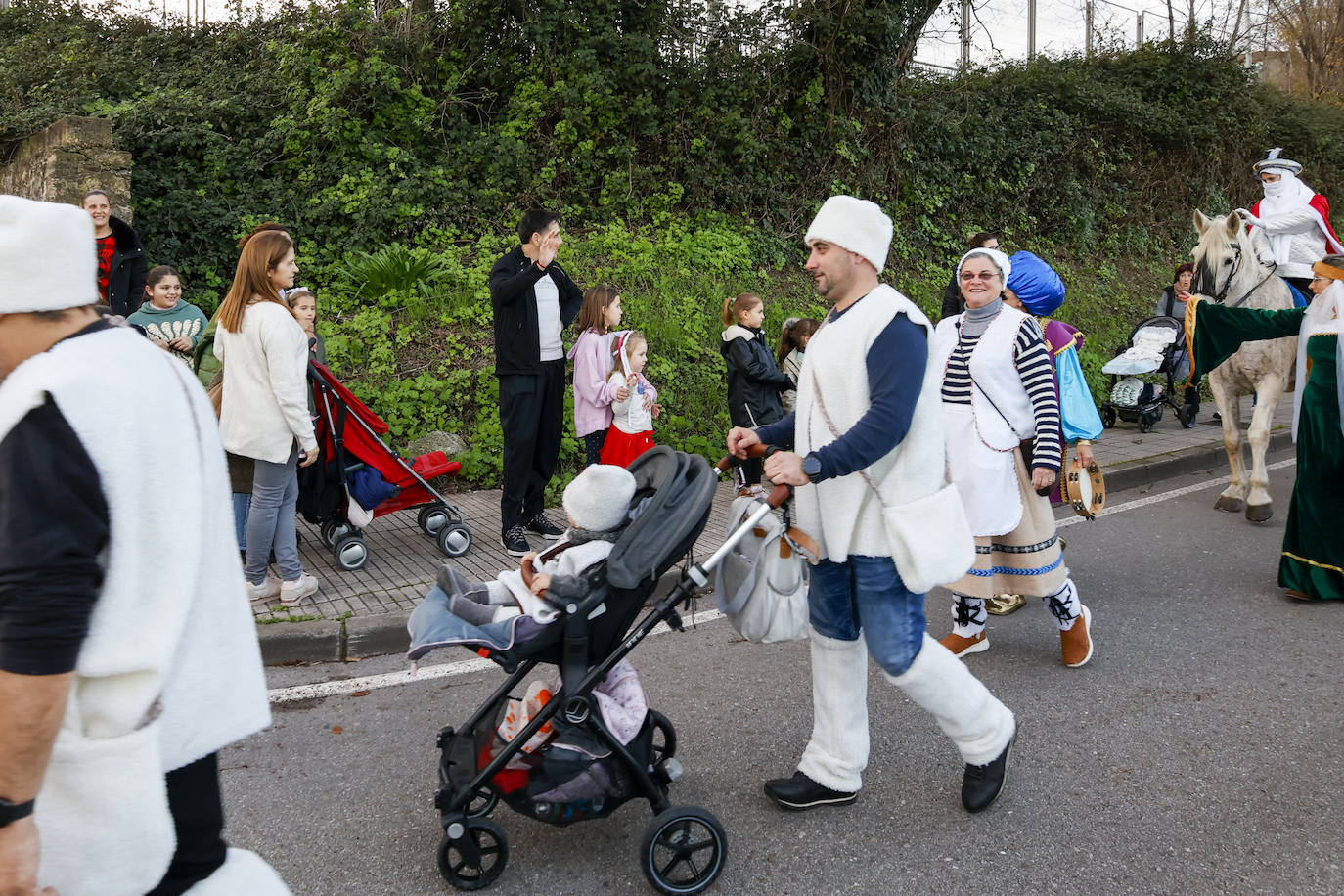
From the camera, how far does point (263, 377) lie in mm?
5355

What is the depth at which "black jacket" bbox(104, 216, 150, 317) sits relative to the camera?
7.88 meters

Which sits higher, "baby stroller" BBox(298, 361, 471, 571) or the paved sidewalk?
"baby stroller" BBox(298, 361, 471, 571)

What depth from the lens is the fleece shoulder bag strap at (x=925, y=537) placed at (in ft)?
10.4

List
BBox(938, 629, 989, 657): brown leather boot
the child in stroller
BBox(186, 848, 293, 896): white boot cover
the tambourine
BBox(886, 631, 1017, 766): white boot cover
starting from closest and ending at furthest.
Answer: BBox(186, 848, 293, 896): white boot cover < the child in stroller < BBox(886, 631, 1017, 766): white boot cover < the tambourine < BBox(938, 629, 989, 657): brown leather boot

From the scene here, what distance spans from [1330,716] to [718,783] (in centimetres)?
264

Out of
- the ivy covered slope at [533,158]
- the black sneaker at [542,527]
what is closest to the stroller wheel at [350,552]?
the black sneaker at [542,527]

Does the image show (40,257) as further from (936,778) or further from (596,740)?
(936,778)

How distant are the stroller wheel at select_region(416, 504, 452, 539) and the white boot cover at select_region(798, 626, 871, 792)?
12.2 ft

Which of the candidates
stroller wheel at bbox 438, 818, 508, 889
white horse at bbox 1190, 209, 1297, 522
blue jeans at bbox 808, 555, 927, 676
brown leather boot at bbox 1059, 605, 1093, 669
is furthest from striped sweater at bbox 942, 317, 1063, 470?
white horse at bbox 1190, 209, 1297, 522

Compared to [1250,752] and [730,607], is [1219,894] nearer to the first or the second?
[1250,752]

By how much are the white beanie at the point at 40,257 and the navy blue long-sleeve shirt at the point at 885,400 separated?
1959 millimetres

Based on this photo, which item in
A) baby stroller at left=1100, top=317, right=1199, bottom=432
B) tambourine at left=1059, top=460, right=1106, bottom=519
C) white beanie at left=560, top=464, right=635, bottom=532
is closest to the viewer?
white beanie at left=560, top=464, right=635, bottom=532

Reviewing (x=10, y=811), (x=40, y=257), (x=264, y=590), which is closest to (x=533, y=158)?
(x=264, y=590)

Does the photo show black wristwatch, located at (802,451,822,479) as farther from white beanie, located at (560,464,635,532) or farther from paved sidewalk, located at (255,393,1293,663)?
paved sidewalk, located at (255,393,1293,663)
